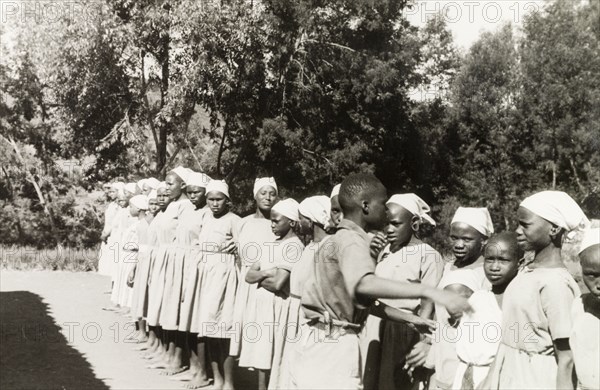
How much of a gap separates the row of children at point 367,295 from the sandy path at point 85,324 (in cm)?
56

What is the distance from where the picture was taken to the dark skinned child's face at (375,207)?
12.6 feet

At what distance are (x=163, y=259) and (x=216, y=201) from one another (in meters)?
1.55

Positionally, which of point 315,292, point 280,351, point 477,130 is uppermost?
point 477,130

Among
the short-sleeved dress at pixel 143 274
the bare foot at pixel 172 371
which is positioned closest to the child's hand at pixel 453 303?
the bare foot at pixel 172 371

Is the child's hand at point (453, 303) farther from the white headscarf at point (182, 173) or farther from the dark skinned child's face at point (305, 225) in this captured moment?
the white headscarf at point (182, 173)

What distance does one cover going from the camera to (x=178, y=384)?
316 inches

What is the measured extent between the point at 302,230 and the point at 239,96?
19.1 meters

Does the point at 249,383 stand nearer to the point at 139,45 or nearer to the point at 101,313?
the point at 101,313

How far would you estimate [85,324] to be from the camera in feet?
38.8


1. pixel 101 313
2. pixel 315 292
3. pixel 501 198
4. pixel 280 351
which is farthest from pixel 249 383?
pixel 501 198

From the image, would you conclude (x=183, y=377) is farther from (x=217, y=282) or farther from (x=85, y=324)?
(x=85, y=324)

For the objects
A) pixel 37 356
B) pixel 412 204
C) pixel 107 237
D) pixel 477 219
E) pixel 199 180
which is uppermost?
pixel 199 180

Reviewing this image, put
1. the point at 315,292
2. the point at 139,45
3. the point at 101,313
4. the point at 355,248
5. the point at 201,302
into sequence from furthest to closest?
the point at 139,45
the point at 101,313
the point at 201,302
the point at 315,292
the point at 355,248

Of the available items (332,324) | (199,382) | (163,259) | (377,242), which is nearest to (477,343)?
(377,242)
